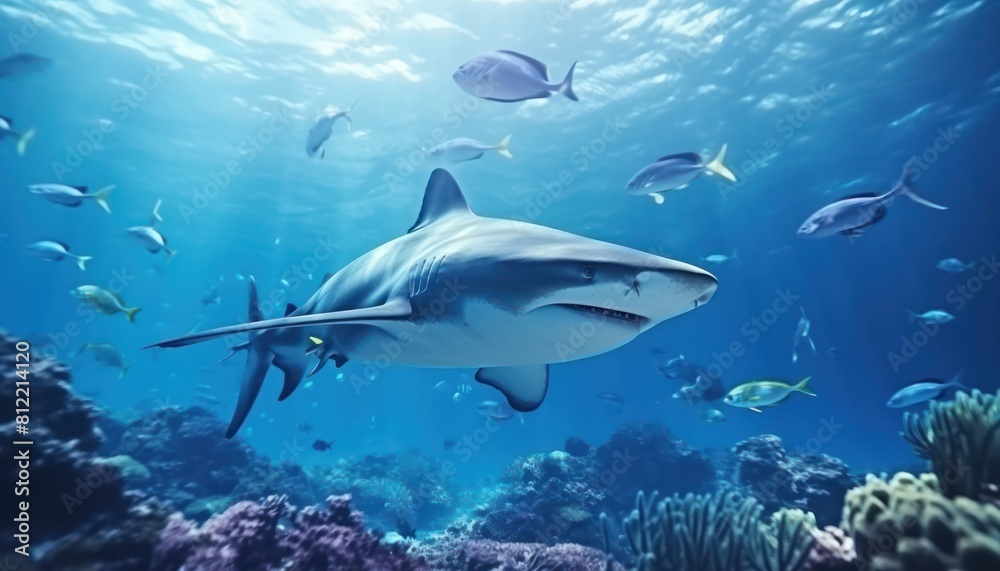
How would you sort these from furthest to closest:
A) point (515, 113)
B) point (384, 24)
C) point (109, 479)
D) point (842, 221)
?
1. point (515, 113)
2. point (384, 24)
3. point (842, 221)
4. point (109, 479)

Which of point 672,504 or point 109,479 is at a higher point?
point 672,504

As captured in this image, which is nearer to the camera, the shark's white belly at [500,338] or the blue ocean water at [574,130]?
the shark's white belly at [500,338]

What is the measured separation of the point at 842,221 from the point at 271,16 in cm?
1825

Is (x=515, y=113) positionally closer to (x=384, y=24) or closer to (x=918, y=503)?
(x=384, y=24)

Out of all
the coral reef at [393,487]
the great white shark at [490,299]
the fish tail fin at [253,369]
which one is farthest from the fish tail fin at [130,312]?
the coral reef at [393,487]

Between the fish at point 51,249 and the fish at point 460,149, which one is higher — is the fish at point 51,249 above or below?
below

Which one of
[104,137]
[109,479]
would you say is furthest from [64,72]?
[109,479]

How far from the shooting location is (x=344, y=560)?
3674mm

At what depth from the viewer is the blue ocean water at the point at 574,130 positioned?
1498cm

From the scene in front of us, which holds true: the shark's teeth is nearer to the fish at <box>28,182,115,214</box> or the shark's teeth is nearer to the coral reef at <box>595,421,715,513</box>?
the fish at <box>28,182,115,214</box>

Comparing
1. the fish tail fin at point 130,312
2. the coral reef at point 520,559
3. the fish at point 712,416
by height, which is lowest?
the coral reef at point 520,559

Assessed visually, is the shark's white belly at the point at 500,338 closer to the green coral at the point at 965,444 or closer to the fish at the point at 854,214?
Result: the green coral at the point at 965,444

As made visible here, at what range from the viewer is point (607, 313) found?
2586mm

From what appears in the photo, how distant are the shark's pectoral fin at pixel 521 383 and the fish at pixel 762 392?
4.70 meters
